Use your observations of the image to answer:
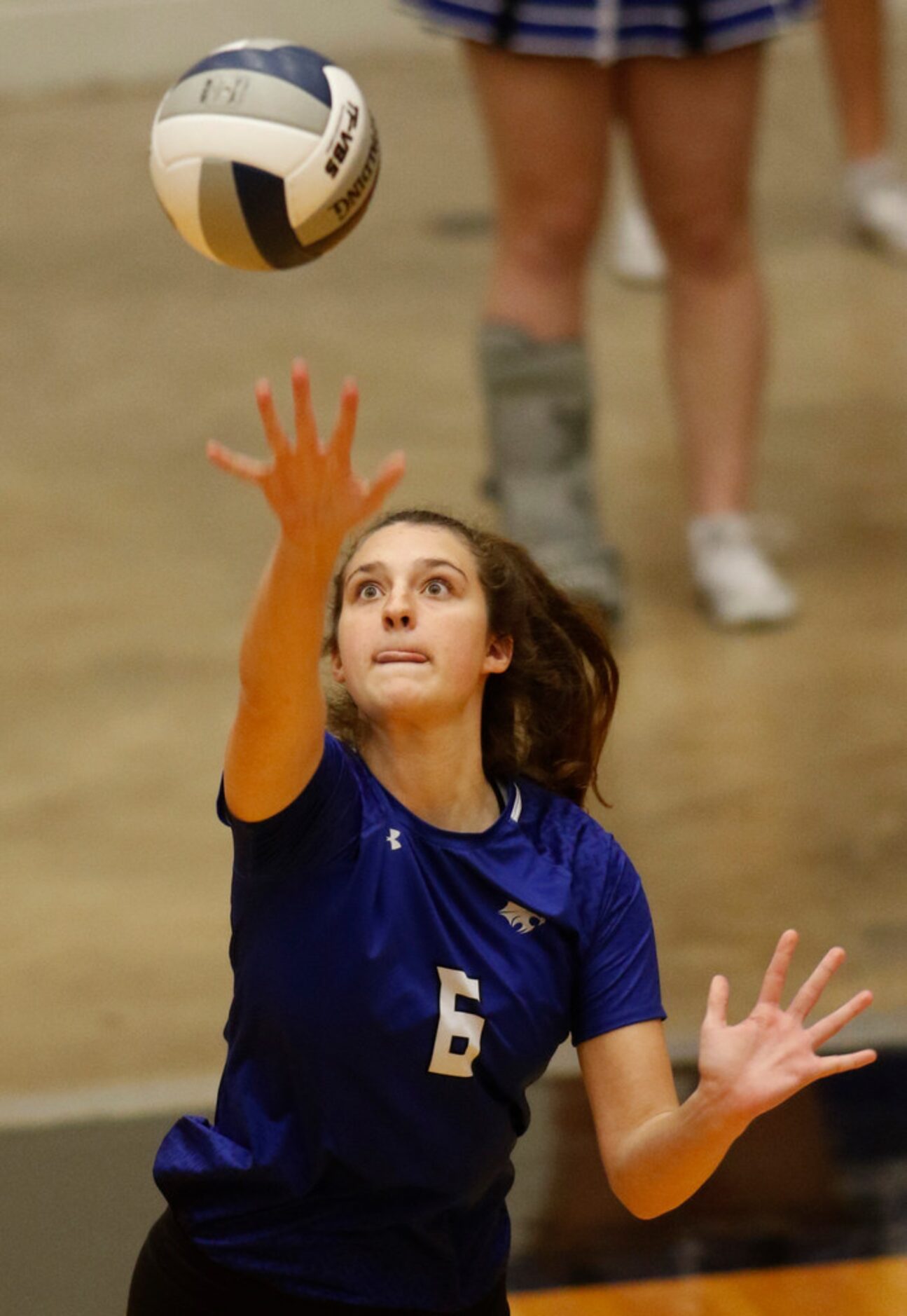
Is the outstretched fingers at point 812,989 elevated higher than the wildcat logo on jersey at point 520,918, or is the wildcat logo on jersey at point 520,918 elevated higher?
the wildcat logo on jersey at point 520,918

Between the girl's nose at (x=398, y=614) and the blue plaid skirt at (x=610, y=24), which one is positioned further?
the blue plaid skirt at (x=610, y=24)

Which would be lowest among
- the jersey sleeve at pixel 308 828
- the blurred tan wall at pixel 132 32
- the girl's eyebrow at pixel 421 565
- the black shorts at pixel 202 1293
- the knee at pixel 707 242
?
the black shorts at pixel 202 1293

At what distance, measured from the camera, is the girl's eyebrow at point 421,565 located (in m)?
1.56

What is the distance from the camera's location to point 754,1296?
2.03 m

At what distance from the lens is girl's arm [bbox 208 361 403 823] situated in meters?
Answer: 1.29

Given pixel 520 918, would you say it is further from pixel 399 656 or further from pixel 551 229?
pixel 551 229

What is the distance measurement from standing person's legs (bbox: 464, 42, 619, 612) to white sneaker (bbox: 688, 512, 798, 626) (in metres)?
0.21

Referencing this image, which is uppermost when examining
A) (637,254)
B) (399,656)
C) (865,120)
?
(865,120)

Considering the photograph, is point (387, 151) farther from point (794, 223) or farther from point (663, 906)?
point (663, 906)

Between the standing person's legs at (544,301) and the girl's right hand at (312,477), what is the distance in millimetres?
1805

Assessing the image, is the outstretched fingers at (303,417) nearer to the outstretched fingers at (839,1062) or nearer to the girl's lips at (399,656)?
the girl's lips at (399,656)

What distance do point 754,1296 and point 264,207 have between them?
1169 mm

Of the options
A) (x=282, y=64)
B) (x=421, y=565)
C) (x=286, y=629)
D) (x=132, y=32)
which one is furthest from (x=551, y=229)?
(x=132, y=32)

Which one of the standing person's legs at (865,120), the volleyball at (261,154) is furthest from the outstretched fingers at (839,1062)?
the standing person's legs at (865,120)
